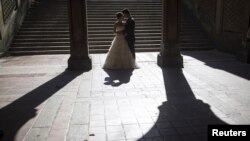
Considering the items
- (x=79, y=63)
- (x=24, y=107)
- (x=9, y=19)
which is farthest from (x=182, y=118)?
(x=9, y=19)

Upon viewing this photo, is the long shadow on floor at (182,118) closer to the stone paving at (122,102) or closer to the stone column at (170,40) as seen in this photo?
the stone paving at (122,102)

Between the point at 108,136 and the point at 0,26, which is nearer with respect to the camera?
the point at 108,136

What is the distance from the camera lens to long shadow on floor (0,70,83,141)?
4.59 meters

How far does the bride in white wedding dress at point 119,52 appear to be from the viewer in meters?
8.91

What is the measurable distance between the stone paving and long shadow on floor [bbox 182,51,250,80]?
34mm

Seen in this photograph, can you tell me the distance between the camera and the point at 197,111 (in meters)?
5.23

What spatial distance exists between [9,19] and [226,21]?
1016 centimetres

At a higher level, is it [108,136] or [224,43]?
[224,43]

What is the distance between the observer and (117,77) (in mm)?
7988

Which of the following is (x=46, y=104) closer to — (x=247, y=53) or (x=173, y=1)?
(x=173, y=1)

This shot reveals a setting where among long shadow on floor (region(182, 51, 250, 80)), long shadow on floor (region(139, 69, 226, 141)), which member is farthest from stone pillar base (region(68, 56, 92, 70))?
long shadow on floor (region(182, 51, 250, 80))

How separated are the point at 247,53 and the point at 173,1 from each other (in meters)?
3.29

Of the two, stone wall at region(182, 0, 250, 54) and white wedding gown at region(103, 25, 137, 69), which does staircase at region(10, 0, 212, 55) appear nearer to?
stone wall at region(182, 0, 250, 54)

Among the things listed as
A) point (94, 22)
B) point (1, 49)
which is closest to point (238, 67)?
point (94, 22)
